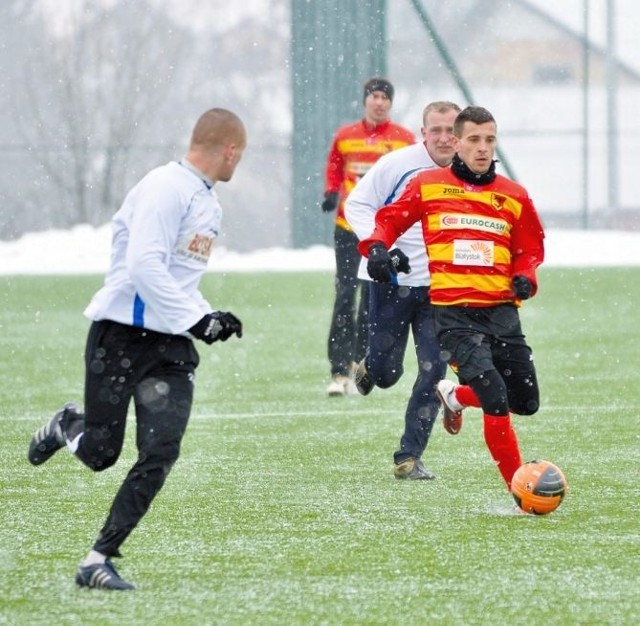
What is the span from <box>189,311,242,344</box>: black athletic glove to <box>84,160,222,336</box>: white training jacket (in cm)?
3

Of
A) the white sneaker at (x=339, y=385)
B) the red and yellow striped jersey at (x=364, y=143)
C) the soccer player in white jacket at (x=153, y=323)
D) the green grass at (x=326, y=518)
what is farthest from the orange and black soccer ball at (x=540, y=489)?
the red and yellow striped jersey at (x=364, y=143)

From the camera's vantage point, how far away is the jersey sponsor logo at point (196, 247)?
225 inches

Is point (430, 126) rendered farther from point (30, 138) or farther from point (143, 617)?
point (30, 138)

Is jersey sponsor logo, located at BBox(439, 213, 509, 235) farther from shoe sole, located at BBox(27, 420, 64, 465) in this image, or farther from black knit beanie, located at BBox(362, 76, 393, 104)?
black knit beanie, located at BBox(362, 76, 393, 104)

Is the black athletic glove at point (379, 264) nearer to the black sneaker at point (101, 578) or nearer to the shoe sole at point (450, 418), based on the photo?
the shoe sole at point (450, 418)

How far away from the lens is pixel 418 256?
8336 millimetres

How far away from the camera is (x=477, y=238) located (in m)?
7.12

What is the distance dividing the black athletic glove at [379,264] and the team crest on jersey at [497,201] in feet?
1.70

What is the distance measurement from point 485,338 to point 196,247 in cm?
181

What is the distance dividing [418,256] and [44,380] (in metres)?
5.06

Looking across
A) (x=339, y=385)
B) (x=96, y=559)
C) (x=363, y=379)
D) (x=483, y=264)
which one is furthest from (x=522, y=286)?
(x=339, y=385)

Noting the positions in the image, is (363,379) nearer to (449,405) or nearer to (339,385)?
(449,405)

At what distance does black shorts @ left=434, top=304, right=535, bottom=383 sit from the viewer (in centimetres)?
709

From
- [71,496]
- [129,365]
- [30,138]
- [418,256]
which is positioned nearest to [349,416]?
[418,256]
